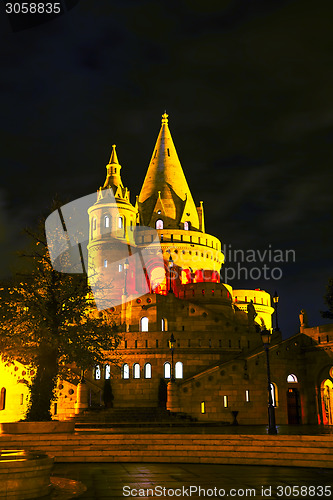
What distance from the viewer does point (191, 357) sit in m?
38.3

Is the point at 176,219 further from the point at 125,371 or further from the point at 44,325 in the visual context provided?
the point at 44,325

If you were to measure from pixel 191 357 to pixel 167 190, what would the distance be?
31.3 meters

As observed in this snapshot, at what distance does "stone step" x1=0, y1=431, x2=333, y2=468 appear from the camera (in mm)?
17125

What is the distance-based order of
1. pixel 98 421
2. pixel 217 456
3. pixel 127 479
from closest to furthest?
pixel 127 479
pixel 217 456
pixel 98 421

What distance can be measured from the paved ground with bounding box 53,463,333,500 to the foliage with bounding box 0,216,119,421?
5.72 m

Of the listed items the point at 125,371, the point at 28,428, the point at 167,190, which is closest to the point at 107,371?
the point at 125,371

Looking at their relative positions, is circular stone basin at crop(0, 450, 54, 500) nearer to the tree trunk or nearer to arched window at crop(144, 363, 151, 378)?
the tree trunk

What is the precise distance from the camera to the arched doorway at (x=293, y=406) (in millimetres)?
35531

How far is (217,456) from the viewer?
1772cm

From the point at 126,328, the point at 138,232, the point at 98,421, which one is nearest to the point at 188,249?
the point at 138,232

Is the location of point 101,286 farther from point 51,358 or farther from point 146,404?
point 146,404

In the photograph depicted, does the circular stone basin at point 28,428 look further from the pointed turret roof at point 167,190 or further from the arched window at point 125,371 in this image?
the pointed turret roof at point 167,190

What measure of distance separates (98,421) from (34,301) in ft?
37.7

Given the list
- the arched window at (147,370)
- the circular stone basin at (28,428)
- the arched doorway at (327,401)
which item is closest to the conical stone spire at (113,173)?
the arched window at (147,370)
